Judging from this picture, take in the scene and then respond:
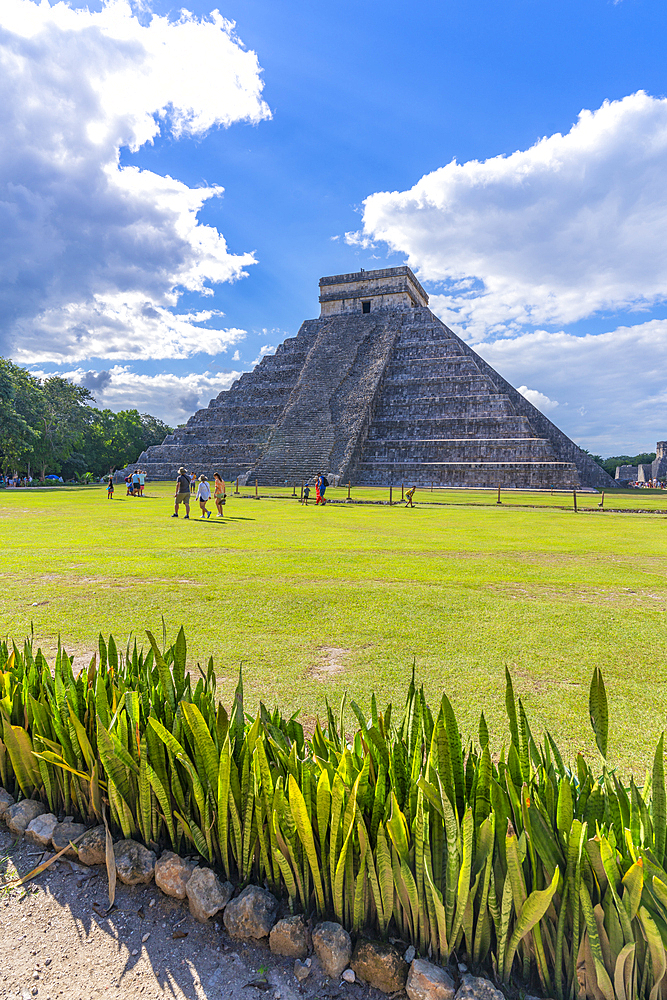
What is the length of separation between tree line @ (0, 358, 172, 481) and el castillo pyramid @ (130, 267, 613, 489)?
373 inches

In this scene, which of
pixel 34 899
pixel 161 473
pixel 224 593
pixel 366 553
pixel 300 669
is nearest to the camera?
pixel 34 899

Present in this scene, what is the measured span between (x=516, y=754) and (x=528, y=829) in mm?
225

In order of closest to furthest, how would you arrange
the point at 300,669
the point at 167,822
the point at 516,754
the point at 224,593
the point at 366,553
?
the point at 516,754, the point at 167,822, the point at 300,669, the point at 224,593, the point at 366,553

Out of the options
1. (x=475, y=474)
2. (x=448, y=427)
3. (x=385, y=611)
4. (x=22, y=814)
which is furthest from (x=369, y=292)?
(x=22, y=814)

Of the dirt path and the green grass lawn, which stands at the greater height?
the green grass lawn

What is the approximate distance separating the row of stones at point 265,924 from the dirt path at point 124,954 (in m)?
0.04

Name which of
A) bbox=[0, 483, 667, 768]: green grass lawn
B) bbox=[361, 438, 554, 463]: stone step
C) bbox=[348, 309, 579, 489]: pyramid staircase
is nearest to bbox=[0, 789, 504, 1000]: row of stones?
bbox=[0, 483, 667, 768]: green grass lawn

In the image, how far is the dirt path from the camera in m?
1.37

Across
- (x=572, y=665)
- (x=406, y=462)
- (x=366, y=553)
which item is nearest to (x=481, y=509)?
(x=366, y=553)

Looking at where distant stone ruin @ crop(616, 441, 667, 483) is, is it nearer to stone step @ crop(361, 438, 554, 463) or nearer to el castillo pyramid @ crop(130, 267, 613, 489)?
el castillo pyramid @ crop(130, 267, 613, 489)

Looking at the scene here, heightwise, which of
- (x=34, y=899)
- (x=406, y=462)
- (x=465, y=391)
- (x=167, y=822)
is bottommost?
(x=34, y=899)

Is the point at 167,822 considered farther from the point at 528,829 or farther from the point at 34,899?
the point at 528,829

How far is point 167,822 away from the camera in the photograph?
1.80 metres

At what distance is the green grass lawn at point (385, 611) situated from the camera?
3.08 m
